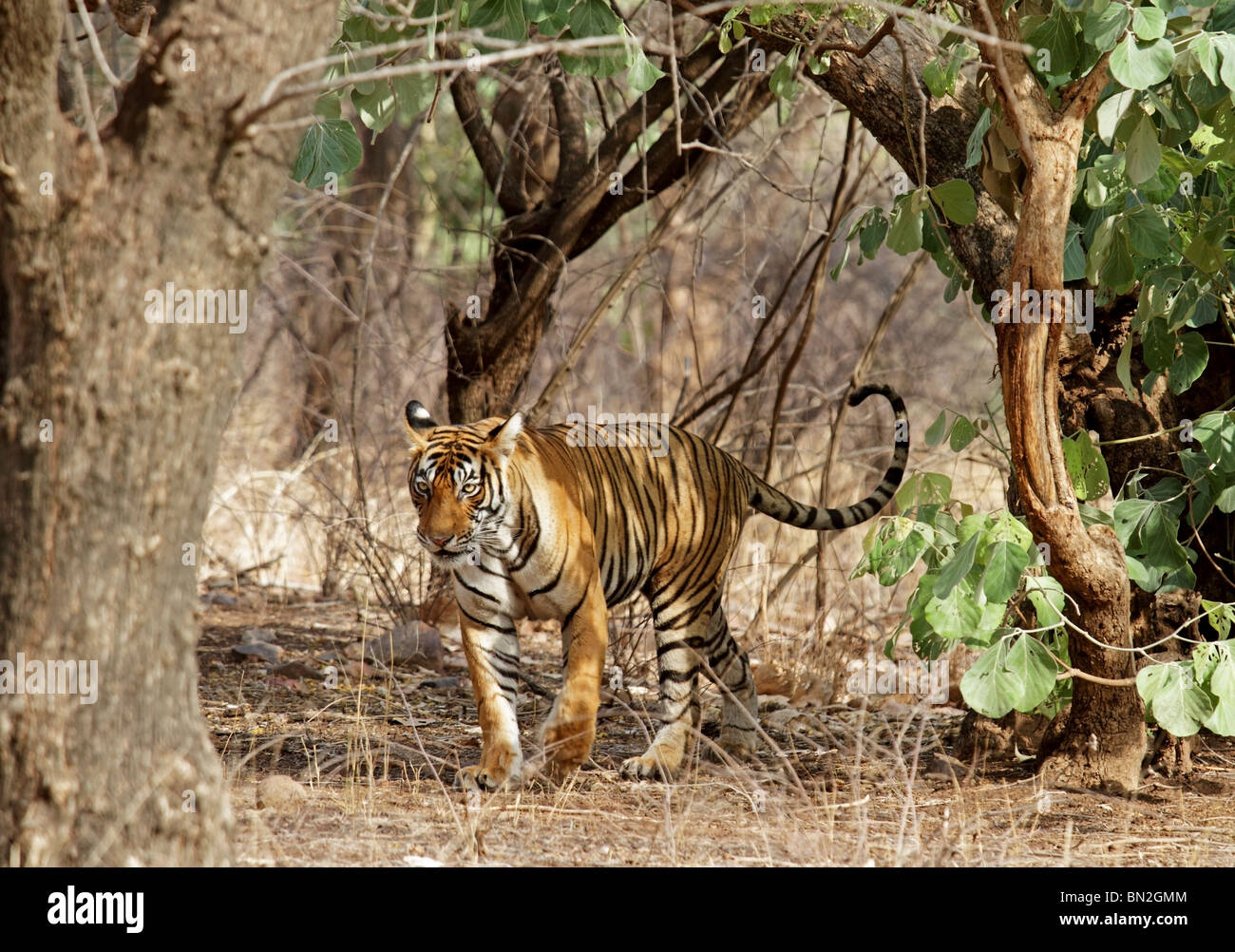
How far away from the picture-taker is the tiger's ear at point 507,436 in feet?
14.8

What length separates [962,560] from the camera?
138 inches

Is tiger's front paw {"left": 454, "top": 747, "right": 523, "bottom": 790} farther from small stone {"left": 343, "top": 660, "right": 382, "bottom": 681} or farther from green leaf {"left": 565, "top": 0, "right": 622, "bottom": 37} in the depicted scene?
green leaf {"left": 565, "top": 0, "right": 622, "bottom": 37}

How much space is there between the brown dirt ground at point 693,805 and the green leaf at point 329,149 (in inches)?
66.0

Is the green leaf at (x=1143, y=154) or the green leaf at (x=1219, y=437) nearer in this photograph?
the green leaf at (x=1143, y=154)

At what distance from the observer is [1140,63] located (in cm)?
332

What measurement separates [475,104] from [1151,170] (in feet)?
12.1

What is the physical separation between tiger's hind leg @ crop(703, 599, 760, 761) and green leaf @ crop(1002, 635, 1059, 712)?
1543 millimetres

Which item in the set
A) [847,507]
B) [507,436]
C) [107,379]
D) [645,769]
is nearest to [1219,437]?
[847,507]

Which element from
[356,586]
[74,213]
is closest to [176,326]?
[74,213]

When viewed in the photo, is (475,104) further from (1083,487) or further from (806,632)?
(1083,487)

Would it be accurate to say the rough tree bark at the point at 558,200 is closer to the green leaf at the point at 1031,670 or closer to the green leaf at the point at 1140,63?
the green leaf at the point at 1140,63

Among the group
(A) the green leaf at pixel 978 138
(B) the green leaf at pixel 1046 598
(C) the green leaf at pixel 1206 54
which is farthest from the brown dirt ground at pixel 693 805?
(C) the green leaf at pixel 1206 54

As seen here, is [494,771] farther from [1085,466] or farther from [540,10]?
[540,10]
